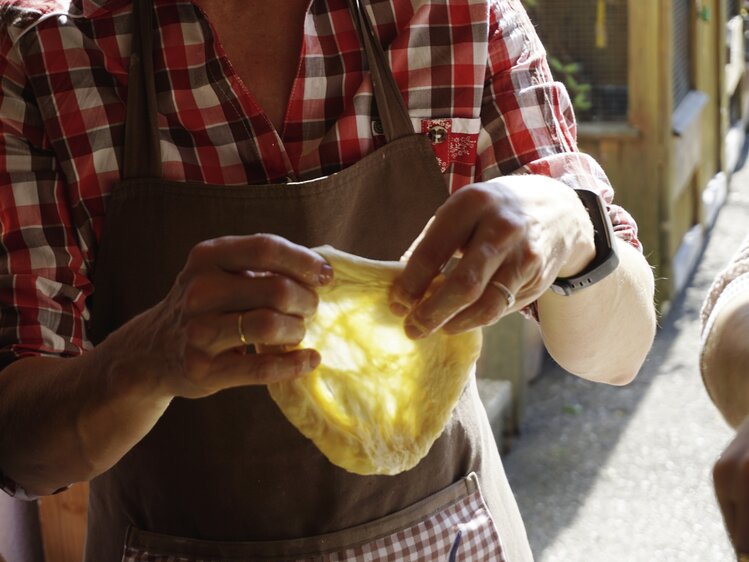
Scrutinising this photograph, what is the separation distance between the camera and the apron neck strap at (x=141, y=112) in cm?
160

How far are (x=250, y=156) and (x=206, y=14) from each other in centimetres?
24

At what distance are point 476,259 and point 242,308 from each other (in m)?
0.29

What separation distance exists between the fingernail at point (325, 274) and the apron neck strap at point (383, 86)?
49cm

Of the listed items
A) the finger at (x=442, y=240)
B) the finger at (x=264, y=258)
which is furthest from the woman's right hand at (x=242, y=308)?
the finger at (x=442, y=240)

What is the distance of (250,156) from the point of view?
1.66 m

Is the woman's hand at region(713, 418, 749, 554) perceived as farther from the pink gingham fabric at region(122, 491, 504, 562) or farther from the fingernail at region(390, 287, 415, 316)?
the pink gingham fabric at region(122, 491, 504, 562)

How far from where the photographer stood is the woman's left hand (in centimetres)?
124

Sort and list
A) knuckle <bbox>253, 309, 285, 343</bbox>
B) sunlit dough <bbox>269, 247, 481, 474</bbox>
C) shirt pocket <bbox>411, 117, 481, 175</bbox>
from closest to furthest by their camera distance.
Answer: knuckle <bbox>253, 309, 285, 343</bbox> < sunlit dough <bbox>269, 247, 481, 474</bbox> < shirt pocket <bbox>411, 117, 481, 175</bbox>

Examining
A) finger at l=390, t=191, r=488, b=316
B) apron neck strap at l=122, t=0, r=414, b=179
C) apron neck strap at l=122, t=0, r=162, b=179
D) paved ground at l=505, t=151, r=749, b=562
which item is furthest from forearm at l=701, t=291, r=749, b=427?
paved ground at l=505, t=151, r=749, b=562

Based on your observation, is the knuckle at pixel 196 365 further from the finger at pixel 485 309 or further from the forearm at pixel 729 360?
the forearm at pixel 729 360

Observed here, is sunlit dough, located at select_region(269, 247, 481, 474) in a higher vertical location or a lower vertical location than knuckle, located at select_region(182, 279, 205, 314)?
lower

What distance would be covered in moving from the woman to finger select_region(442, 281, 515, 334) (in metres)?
0.26

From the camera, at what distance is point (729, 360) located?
4.54 ft

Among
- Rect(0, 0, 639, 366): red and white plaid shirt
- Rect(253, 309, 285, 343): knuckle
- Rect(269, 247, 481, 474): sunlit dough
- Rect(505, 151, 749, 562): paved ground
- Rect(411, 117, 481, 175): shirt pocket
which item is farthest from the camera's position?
Rect(505, 151, 749, 562): paved ground
